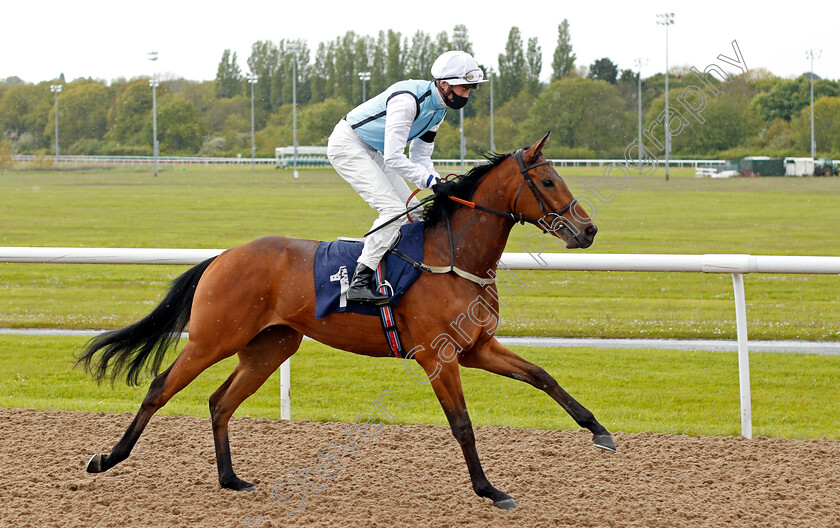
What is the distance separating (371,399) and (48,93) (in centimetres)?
3499

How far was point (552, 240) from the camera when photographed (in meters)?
15.3

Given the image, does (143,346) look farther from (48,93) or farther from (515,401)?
(48,93)

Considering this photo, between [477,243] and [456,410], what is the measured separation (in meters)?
0.72

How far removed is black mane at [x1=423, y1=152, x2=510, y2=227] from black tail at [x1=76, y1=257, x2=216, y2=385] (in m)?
1.13

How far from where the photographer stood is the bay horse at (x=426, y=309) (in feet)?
12.1

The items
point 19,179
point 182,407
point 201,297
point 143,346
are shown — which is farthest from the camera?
point 19,179

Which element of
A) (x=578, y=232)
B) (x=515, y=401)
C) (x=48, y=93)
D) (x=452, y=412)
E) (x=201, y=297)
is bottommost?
(x=515, y=401)

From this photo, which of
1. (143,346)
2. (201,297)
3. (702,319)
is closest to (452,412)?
(201,297)

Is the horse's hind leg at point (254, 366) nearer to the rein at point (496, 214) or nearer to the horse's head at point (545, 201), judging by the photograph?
the rein at point (496, 214)

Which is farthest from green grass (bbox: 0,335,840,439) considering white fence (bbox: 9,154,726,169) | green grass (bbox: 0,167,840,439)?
white fence (bbox: 9,154,726,169)

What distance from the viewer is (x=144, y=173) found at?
50.2 meters

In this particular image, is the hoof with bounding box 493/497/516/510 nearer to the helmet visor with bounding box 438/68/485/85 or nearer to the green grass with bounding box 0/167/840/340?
the green grass with bounding box 0/167/840/340

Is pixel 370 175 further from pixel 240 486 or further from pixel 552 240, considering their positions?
pixel 552 240

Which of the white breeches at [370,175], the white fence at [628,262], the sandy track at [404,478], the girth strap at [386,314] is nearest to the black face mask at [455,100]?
the white breeches at [370,175]
